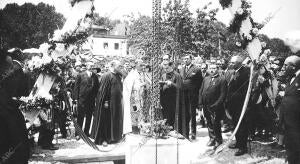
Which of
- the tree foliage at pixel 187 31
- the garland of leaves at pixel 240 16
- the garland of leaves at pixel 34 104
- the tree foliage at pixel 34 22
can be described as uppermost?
the tree foliage at pixel 34 22

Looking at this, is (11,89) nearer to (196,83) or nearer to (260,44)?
(260,44)

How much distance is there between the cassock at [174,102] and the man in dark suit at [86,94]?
216cm

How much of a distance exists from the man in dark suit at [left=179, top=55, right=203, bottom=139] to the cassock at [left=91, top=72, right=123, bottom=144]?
74.9 inches

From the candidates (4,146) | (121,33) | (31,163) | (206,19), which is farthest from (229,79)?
(121,33)

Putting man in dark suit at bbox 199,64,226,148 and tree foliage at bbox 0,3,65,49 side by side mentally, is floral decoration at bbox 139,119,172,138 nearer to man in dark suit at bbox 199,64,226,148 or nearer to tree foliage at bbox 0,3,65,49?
man in dark suit at bbox 199,64,226,148

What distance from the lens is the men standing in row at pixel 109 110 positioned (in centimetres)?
916

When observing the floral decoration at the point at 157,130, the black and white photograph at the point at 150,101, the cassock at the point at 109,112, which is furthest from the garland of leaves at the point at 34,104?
the cassock at the point at 109,112

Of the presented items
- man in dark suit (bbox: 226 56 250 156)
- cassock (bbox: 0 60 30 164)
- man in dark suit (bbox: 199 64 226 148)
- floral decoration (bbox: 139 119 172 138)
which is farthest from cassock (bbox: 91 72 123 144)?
cassock (bbox: 0 60 30 164)

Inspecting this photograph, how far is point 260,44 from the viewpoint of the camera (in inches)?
243

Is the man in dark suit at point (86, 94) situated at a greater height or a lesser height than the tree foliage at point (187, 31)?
lesser

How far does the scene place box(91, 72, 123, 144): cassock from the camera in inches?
360

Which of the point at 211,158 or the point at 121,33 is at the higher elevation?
the point at 121,33

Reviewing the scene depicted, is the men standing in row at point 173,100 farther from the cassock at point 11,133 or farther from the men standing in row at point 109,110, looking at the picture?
the cassock at point 11,133

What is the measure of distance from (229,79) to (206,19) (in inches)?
454
